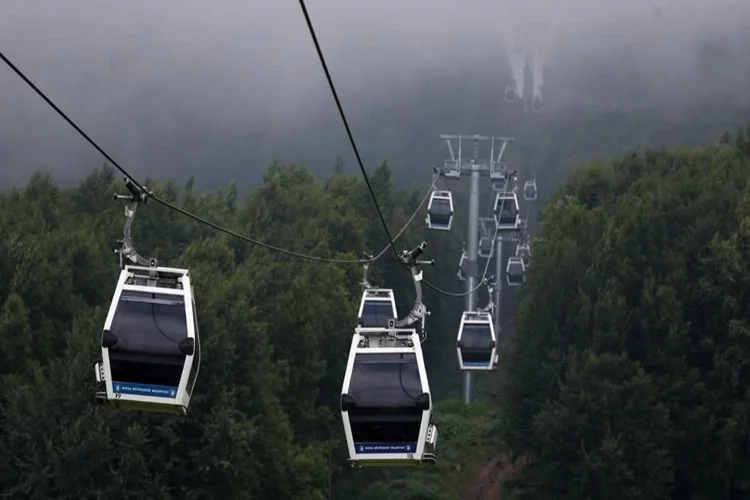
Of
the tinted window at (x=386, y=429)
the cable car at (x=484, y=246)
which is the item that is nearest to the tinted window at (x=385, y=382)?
the tinted window at (x=386, y=429)

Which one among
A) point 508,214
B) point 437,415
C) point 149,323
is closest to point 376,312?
point 508,214

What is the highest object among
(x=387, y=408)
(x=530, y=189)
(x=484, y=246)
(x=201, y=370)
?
(x=530, y=189)

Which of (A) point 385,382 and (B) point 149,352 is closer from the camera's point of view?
(B) point 149,352

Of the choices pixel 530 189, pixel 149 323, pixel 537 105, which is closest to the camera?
pixel 149 323

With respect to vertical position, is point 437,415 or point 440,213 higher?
point 440,213

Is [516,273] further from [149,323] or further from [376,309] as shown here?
[149,323]

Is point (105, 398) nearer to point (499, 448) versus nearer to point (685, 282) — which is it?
point (685, 282)

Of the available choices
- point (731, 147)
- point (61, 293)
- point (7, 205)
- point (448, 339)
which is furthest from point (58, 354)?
point (448, 339)

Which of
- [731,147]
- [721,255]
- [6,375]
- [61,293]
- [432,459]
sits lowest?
[432,459]

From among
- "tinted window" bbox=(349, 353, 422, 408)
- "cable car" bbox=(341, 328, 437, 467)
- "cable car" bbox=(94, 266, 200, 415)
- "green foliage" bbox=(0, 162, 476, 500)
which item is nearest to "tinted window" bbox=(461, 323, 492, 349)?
"green foliage" bbox=(0, 162, 476, 500)
